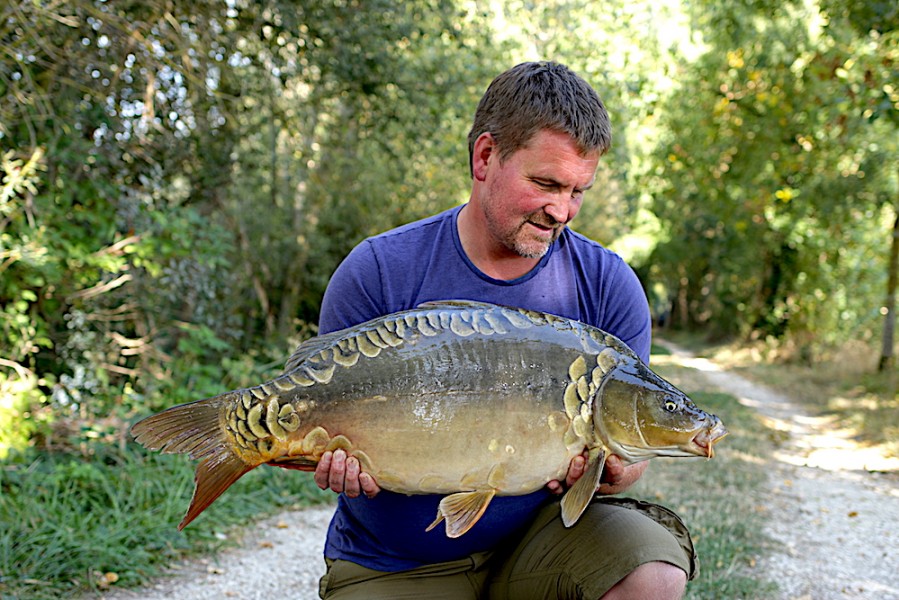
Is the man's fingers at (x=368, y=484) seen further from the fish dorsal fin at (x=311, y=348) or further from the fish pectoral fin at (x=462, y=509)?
the fish dorsal fin at (x=311, y=348)

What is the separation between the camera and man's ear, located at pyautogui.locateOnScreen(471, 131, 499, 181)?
2.67 meters

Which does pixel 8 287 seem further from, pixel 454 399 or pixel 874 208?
pixel 874 208

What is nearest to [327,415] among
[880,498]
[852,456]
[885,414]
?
[880,498]

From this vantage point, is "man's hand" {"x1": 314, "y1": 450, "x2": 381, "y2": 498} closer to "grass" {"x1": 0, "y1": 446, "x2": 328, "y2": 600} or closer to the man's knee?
the man's knee

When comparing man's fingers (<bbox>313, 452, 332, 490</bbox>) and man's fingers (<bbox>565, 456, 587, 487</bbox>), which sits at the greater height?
man's fingers (<bbox>565, 456, 587, 487</bbox>)

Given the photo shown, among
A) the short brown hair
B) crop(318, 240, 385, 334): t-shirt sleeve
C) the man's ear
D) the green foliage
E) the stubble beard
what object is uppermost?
the green foliage

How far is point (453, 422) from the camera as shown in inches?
88.6

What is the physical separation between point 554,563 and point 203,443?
3.63ft

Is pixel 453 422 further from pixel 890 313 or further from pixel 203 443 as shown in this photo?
pixel 890 313

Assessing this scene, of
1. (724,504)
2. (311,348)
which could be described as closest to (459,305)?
(311,348)

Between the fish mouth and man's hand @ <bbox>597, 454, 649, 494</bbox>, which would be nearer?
the fish mouth

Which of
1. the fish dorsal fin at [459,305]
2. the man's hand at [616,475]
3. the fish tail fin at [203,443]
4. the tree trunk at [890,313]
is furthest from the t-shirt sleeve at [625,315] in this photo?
the tree trunk at [890,313]

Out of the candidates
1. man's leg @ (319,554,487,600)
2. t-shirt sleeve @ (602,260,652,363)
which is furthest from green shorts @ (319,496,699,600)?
t-shirt sleeve @ (602,260,652,363)

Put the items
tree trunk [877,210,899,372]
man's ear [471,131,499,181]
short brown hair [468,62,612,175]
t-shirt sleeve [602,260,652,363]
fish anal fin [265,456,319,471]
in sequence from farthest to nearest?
tree trunk [877,210,899,372]
t-shirt sleeve [602,260,652,363]
man's ear [471,131,499,181]
short brown hair [468,62,612,175]
fish anal fin [265,456,319,471]
